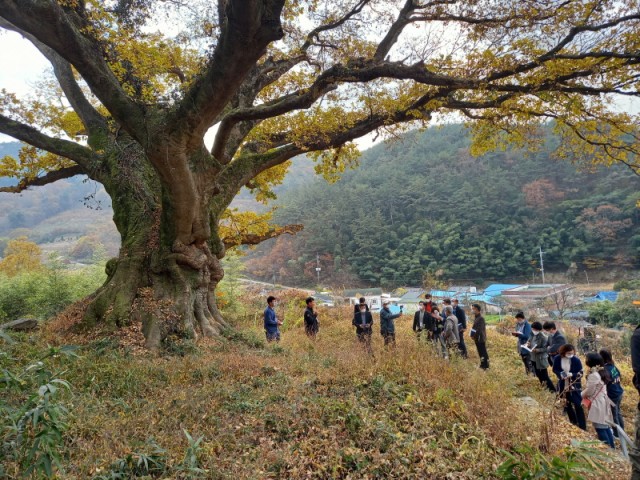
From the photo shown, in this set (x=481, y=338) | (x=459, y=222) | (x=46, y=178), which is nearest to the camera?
(x=481, y=338)

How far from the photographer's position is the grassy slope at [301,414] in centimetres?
299

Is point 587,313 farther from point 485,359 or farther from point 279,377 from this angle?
point 279,377

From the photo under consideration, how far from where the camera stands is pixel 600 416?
473cm

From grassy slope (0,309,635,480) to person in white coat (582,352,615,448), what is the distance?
605mm

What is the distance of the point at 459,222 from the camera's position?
183 ft

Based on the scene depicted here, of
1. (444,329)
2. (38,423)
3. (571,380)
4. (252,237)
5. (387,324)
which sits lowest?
(571,380)

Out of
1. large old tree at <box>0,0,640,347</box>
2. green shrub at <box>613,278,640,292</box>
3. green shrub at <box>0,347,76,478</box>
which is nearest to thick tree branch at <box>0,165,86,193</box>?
large old tree at <box>0,0,640,347</box>

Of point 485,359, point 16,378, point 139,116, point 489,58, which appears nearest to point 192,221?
point 139,116

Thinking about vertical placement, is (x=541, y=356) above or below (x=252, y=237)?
below

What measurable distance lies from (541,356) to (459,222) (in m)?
52.7

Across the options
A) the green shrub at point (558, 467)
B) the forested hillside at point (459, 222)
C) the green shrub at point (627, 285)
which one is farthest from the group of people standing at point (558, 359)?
the green shrub at point (627, 285)

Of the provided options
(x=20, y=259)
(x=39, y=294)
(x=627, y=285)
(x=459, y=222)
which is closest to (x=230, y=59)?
(x=39, y=294)

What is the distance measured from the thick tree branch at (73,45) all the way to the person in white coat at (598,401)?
743cm

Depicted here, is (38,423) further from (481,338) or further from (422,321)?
(422,321)
